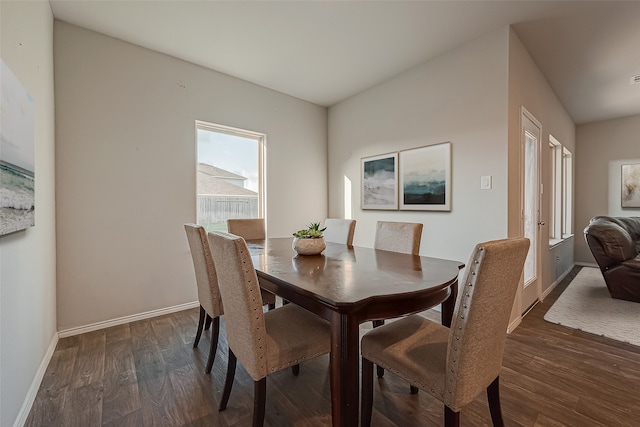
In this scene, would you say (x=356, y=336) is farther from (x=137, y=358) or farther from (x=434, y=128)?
(x=434, y=128)

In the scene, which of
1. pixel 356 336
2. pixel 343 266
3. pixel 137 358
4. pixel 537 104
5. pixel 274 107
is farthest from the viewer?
pixel 274 107

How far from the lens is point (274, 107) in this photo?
3695 millimetres

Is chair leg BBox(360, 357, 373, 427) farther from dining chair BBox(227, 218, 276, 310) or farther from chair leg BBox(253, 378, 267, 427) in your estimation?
dining chair BBox(227, 218, 276, 310)

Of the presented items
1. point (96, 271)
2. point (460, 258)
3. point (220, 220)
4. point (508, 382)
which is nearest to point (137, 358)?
point (96, 271)

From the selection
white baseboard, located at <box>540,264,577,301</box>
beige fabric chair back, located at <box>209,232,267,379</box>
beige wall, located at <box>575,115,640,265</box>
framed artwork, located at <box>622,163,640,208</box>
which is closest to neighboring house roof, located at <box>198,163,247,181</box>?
beige fabric chair back, located at <box>209,232,267,379</box>

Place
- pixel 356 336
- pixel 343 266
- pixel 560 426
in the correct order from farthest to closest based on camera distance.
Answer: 1. pixel 343 266
2. pixel 560 426
3. pixel 356 336

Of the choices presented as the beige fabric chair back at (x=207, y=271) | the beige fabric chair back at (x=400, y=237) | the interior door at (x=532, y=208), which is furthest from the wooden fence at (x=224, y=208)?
the interior door at (x=532, y=208)

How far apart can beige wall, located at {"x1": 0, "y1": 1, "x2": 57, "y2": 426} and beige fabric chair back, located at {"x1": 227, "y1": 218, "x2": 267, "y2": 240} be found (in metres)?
1.35

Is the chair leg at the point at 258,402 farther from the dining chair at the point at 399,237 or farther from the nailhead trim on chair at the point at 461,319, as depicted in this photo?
the dining chair at the point at 399,237

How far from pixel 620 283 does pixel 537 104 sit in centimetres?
221

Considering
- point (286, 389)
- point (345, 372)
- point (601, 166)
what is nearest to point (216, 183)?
point (286, 389)

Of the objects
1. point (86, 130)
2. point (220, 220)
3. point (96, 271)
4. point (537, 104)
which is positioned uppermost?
point (537, 104)

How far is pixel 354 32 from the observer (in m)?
2.47

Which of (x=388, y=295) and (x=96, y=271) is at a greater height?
(x=388, y=295)
